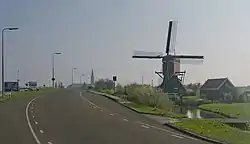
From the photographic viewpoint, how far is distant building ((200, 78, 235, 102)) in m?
111

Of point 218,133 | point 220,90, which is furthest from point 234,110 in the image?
point 218,133

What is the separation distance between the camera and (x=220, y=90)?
114 meters

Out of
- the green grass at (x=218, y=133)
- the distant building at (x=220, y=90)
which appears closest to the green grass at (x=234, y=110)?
the distant building at (x=220, y=90)

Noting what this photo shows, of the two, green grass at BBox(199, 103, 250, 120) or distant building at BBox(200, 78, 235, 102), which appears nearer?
green grass at BBox(199, 103, 250, 120)

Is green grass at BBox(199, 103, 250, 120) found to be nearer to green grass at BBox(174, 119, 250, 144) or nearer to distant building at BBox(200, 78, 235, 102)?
distant building at BBox(200, 78, 235, 102)

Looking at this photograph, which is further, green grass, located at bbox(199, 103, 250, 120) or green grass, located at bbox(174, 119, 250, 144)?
green grass, located at bbox(199, 103, 250, 120)

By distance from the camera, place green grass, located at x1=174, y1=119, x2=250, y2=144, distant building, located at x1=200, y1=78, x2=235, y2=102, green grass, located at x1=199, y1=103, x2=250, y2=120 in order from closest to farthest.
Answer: green grass, located at x1=174, y1=119, x2=250, y2=144 < green grass, located at x1=199, y1=103, x2=250, y2=120 < distant building, located at x1=200, y1=78, x2=235, y2=102

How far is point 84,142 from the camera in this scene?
64.5ft

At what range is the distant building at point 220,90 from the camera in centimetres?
11125

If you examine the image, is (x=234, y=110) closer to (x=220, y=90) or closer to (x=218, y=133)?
(x=220, y=90)

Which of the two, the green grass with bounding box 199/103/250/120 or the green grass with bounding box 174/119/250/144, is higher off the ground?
the green grass with bounding box 174/119/250/144

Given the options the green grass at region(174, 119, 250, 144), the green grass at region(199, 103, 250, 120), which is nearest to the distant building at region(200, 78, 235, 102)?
the green grass at region(199, 103, 250, 120)

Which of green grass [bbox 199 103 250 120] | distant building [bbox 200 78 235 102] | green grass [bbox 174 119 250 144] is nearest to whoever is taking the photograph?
green grass [bbox 174 119 250 144]

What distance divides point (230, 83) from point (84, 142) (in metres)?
101
